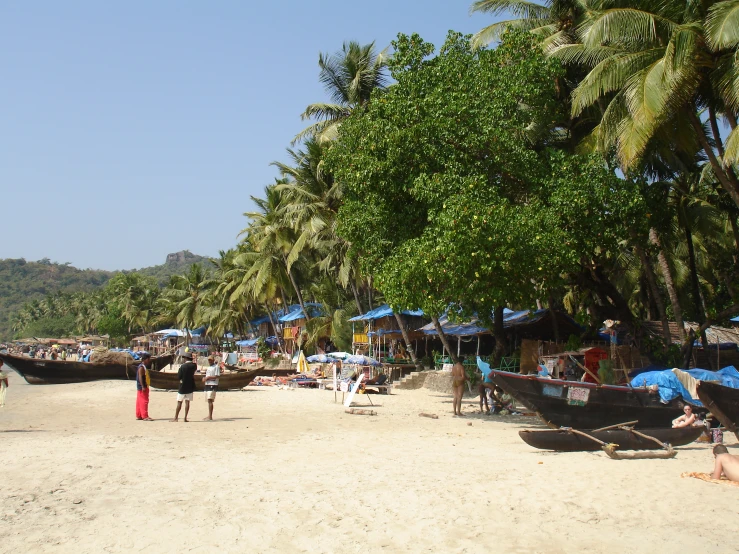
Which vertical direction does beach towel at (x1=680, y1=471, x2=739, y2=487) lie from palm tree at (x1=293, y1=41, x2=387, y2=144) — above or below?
below

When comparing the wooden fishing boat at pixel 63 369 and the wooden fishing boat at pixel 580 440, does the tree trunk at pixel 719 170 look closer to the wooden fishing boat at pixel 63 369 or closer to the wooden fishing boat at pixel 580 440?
the wooden fishing boat at pixel 580 440

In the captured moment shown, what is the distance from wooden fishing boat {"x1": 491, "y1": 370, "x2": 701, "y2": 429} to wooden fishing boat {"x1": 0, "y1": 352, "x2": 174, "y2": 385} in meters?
22.8

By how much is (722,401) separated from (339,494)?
744cm

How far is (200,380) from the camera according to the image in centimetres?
2314

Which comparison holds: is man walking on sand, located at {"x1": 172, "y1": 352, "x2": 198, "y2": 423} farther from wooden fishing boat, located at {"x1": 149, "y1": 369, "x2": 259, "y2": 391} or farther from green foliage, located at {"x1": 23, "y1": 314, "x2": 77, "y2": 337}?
green foliage, located at {"x1": 23, "y1": 314, "x2": 77, "y2": 337}

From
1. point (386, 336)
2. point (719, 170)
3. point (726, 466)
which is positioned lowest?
point (726, 466)

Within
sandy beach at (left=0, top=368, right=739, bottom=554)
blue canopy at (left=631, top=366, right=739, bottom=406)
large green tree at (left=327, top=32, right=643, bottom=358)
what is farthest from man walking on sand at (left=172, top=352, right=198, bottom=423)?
blue canopy at (left=631, top=366, right=739, bottom=406)

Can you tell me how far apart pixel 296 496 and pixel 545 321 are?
1814 cm

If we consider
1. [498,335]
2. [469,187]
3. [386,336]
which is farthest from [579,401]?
[386,336]

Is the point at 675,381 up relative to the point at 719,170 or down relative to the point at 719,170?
down

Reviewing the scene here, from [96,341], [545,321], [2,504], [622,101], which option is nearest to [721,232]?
[545,321]

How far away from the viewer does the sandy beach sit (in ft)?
20.9

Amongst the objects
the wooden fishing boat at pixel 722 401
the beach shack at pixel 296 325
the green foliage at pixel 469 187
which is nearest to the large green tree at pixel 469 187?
the green foliage at pixel 469 187

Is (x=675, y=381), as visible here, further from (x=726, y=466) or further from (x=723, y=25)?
(x=723, y=25)
